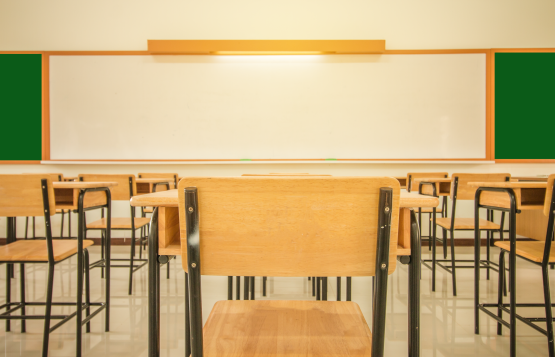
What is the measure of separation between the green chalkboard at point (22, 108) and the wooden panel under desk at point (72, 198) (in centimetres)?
303

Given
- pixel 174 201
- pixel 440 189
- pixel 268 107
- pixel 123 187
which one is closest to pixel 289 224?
pixel 174 201

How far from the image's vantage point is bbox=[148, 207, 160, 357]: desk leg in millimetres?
832

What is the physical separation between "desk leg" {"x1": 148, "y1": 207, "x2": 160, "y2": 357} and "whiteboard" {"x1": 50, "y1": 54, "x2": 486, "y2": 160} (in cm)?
295

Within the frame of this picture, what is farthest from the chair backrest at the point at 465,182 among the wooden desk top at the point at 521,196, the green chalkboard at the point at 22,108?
the green chalkboard at the point at 22,108

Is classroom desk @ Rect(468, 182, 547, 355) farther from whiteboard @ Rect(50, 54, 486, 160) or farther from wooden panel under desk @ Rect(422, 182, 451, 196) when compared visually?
whiteboard @ Rect(50, 54, 486, 160)

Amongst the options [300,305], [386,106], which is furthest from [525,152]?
[300,305]

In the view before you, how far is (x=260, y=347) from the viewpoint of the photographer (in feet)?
2.29

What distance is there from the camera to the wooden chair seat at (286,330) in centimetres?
69

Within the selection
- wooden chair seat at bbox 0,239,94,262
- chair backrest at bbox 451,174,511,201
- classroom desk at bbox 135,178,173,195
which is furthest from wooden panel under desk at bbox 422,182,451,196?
wooden chair seat at bbox 0,239,94,262

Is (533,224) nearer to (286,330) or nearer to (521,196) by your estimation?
(521,196)

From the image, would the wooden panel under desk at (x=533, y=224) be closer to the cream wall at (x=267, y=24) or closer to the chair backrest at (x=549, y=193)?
the cream wall at (x=267, y=24)

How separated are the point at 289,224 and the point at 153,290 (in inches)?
20.6

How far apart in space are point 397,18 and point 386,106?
1.18 meters

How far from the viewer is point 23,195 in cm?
122
